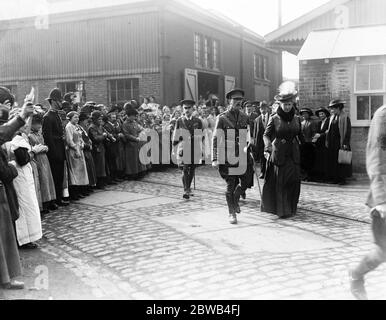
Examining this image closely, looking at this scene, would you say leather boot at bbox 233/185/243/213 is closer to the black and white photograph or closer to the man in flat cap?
the black and white photograph

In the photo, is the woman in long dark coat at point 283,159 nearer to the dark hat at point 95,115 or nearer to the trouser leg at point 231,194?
the trouser leg at point 231,194

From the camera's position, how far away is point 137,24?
20.4 m

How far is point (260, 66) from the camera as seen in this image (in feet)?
107

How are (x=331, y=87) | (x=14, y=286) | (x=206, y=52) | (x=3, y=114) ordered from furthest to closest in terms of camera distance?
1. (x=206, y=52)
2. (x=331, y=87)
3. (x=3, y=114)
4. (x=14, y=286)

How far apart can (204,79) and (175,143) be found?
Result: 14.1 m

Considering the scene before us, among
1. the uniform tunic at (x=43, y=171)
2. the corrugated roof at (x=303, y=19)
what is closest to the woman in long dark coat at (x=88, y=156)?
the uniform tunic at (x=43, y=171)

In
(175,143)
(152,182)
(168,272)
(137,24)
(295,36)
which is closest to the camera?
(168,272)

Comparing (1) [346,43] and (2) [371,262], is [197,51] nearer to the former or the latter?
(1) [346,43]

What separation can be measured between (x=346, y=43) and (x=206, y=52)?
1208 centimetres

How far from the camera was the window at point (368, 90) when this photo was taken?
1286cm

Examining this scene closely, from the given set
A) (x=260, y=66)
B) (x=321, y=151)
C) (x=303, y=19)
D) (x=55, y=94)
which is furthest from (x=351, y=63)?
(x=260, y=66)

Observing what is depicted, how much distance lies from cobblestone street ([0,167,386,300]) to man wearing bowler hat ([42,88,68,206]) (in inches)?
25.7

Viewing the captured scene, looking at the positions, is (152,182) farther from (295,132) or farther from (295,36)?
(295,36)
